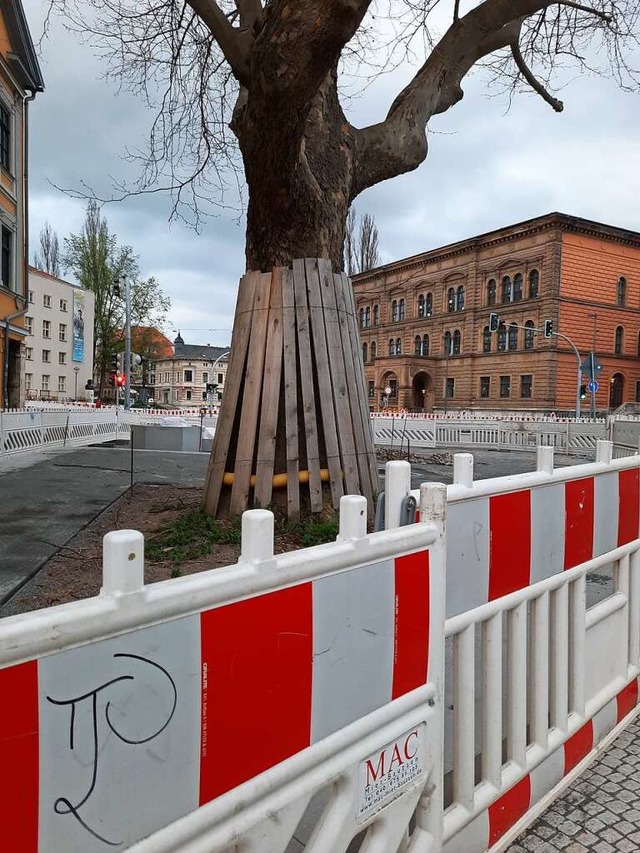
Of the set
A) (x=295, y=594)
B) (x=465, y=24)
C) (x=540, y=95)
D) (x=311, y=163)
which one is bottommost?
(x=295, y=594)

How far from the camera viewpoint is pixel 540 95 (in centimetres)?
938

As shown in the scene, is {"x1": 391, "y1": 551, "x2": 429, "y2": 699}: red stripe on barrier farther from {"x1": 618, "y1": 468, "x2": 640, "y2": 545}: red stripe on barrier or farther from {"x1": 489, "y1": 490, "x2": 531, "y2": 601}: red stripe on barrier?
{"x1": 618, "y1": 468, "x2": 640, "y2": 545}: red stripe on barrier

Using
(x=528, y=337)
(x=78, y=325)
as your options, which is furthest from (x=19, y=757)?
(x=78, y=325)

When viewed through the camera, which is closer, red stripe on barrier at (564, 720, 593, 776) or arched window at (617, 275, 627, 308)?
red stripe on barrier at (564, 720, 593, 776)

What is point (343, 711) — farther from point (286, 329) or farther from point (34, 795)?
point (286, 329)

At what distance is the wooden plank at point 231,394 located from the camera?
18.7 feet

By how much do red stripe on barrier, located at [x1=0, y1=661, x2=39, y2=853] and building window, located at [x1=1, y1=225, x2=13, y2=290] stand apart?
2388 centimetres

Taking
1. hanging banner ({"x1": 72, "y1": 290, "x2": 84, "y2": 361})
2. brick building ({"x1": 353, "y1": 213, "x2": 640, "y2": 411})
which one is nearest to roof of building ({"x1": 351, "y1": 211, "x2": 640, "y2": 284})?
brick building ({"x1": 353, "y1": 213, "x2": 640, "y2": 411})

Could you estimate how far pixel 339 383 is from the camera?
18.7 feet

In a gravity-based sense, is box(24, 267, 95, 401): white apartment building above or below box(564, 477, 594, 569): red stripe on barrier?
above

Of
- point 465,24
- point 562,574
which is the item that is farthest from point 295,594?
point 465,24

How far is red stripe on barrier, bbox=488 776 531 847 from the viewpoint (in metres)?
2.07

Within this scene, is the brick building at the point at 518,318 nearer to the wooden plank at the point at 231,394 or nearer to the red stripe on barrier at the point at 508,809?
the wooden plank at the point at 231,394

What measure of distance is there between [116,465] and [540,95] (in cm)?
1023
